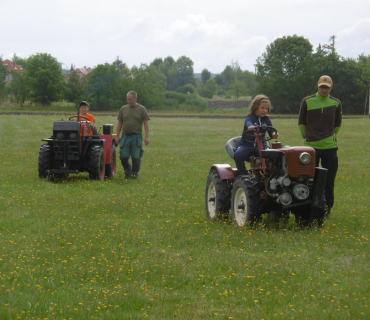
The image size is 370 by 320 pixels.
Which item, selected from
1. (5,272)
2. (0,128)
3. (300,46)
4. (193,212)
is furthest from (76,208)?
(300,46)

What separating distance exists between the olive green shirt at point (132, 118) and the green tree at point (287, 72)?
190ft

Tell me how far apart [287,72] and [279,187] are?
68.1 m

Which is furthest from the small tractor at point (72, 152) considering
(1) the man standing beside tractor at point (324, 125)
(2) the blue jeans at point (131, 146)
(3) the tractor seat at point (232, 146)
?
(1) the man standing beside tractor at point (324, 125)

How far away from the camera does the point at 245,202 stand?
7473 mm

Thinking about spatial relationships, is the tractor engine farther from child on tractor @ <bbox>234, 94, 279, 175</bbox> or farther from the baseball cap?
the baseball cap

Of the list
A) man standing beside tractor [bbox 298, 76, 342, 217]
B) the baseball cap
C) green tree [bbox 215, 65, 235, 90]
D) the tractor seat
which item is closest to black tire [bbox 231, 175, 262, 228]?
the tractor seat

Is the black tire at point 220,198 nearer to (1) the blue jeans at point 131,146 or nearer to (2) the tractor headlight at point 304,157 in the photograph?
(2) the tractor headlight at point 304,157

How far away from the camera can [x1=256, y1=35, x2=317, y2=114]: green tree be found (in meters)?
69.8

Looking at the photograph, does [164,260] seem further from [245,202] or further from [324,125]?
[324,125]

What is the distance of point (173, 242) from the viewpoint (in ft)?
22.6

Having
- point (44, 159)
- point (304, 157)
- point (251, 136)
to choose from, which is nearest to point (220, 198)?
point (251, 136)

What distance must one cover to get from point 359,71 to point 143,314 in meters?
72.3

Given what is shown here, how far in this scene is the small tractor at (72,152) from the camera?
12.2 meters

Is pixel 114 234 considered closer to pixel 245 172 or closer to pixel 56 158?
pixel 245 172
